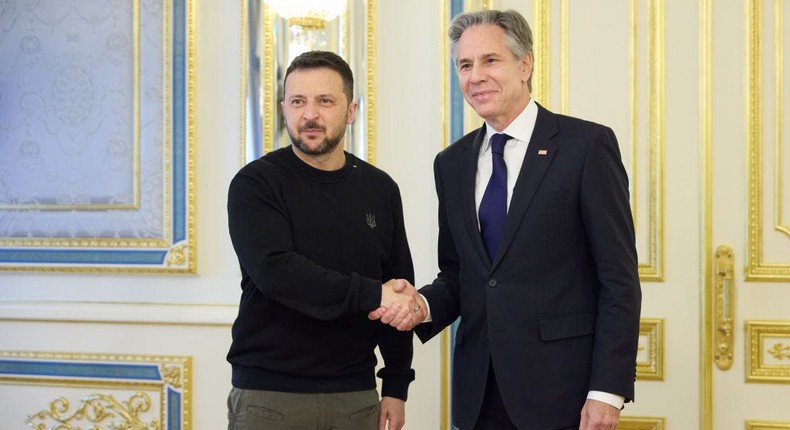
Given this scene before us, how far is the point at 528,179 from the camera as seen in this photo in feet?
6.77

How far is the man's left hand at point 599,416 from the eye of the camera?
1.95 m

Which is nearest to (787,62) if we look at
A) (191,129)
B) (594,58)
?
(594,58)

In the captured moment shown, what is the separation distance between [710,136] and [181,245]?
6.73 ft

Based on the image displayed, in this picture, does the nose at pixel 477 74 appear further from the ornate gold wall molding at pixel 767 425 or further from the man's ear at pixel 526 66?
the ornate gold wall molding at pixel 767 425

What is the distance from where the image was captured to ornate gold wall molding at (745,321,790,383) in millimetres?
3316

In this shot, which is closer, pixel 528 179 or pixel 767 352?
pixel 528 179

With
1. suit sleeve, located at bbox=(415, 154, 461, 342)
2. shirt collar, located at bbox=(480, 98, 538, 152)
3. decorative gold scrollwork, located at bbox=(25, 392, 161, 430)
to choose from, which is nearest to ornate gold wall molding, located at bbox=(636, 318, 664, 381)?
suit sleeve, located at bbox=(415, 154, 461, 342)

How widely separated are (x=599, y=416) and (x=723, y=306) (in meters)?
1.59

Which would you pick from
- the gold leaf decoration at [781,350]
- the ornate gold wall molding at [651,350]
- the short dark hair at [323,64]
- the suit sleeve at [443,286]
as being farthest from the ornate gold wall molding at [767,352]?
the short dark hair at [323,64]

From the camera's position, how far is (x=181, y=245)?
3.66m

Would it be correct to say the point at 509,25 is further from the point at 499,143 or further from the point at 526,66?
the point at 499,143

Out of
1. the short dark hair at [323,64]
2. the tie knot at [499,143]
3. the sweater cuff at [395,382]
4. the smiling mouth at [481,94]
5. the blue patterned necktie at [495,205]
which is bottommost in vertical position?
the sweater cuff at [395,382]

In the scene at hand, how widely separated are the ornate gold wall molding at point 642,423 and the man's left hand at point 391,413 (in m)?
1.27

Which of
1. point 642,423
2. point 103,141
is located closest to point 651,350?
point 642,423
